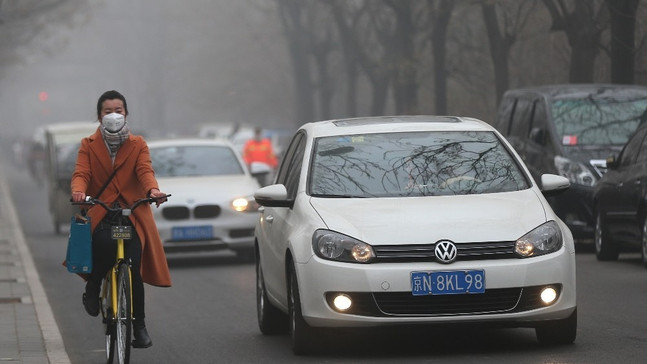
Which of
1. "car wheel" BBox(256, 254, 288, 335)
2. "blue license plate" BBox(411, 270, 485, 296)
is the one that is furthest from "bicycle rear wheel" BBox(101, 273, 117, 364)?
"blue license plate" BBox(411, 270, 485, 296)

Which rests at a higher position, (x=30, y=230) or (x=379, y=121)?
(x=379, y=121)

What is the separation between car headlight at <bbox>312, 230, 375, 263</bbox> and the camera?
30.6 feet

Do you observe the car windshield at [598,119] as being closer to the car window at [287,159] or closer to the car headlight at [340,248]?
the car window at [287,159]

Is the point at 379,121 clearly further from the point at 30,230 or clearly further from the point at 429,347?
the point at 30,230

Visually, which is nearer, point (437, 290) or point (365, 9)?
point (437, 290)

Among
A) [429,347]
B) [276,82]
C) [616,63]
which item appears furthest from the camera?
[276,82]

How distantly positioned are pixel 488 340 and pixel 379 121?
1717 mm

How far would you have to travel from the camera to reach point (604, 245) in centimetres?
1731

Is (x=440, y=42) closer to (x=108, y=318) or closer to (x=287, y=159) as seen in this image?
(x=287, y=159)

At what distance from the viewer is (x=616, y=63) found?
26.0 metres

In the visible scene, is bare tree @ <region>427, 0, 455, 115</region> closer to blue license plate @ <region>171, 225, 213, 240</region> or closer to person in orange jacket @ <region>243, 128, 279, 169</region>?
person in orange jacket @ <region>243, 128, 279, 169</region>

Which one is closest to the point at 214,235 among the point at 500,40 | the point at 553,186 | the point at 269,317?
the point at 269,317

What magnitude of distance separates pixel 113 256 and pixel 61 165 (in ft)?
62.7

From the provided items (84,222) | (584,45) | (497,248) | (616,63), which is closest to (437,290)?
(497,248)
